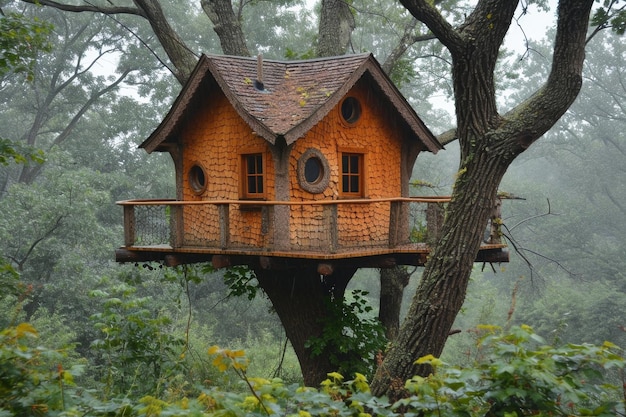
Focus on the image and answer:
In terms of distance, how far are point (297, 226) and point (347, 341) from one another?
276cm

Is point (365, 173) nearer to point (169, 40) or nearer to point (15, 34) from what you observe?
point (169, 40)

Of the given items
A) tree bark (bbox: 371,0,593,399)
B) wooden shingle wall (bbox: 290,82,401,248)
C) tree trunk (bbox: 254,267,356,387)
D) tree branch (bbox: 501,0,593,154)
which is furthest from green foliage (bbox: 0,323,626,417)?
tree trunk (bbox: 254,267,356,387)

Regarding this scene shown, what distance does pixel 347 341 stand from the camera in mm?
11055

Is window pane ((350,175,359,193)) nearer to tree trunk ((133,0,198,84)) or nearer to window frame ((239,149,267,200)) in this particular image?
window frame ((239,149,267,200))

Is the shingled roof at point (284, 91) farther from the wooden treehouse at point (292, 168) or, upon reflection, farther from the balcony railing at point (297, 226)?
the balcony railing at point (297, 226)

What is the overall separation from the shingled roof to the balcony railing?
118cm

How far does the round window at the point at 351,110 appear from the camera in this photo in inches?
412

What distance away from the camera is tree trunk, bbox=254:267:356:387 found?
1136cm

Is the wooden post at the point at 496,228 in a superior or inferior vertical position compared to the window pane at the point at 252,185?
inferior

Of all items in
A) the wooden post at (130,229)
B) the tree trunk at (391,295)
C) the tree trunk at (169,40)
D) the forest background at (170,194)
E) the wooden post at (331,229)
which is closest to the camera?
the wooden post at (331,229)

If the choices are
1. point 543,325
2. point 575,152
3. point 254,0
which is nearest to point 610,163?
point 575,152

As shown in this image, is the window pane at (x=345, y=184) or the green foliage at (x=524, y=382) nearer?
the green foliage at (x=524, y=382)

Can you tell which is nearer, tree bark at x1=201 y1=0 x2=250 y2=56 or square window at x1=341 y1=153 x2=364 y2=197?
square window at x1=341 y1=153 x2=364 y2=197

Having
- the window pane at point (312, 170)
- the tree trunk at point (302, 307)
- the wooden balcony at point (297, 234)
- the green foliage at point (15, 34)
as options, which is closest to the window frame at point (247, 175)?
the wooden balcony at point (297, 234)
